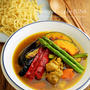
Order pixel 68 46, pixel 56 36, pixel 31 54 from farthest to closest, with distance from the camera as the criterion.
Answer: pixel 56 36
pixel 68 46
pixel 31 54

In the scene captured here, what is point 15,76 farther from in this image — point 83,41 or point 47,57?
point 83,41

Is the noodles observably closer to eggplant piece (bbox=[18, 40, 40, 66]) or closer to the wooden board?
the wooden board

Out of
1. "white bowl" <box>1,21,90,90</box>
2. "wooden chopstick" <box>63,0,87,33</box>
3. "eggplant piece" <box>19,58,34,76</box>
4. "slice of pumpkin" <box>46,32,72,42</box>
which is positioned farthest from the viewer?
"wooden chopstick" <box>63,0,87,33</box>

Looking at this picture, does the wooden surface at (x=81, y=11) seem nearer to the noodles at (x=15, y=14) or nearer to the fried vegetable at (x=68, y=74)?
the noodles at (x=15, y=14)

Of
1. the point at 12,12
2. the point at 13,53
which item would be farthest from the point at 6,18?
the point at 13,53

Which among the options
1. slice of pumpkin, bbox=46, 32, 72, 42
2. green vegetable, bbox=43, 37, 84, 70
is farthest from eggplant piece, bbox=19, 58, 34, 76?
slice of pumpkin, bbox=46, 32, 72, 42

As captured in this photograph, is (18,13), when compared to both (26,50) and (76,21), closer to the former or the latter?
(76,21)

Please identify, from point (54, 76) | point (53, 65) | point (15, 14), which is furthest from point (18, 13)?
point (54, 76)
